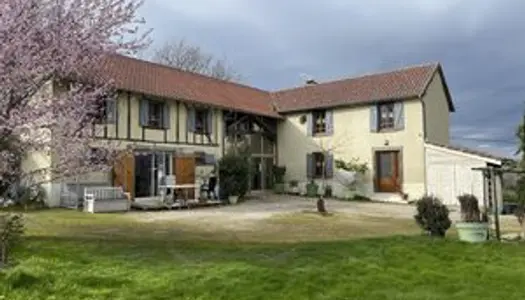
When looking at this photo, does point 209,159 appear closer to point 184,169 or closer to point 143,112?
point 184,169

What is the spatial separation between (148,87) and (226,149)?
5.55 m

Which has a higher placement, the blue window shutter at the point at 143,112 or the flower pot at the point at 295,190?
A: the blue window shutter at the point at 143,112

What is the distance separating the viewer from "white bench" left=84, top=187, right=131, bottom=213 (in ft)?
58.5

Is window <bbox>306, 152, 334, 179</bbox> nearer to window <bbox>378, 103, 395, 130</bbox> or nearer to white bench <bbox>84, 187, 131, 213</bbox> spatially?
window <bbox>378, 103, 395, 130</bbox>

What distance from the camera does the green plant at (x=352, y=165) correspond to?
26.6 m

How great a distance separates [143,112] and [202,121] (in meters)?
3.83

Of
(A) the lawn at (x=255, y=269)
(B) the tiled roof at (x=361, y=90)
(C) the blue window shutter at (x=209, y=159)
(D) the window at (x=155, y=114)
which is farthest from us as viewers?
(B) the tiled roof at (x=361, y=90)

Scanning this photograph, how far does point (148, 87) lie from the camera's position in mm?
22172

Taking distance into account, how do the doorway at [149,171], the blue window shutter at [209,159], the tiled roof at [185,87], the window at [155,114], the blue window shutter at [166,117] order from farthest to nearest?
the blue window shutter at [209,159] → the blue window shutter at [166,117] → the window at [155,114] → the tiled roof at [185,87] → the doorway at [149,171]

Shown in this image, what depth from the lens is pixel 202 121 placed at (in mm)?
25109

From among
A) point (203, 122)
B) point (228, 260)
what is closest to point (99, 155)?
point (228, 260)

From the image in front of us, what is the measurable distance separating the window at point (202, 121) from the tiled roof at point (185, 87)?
0.61 meters

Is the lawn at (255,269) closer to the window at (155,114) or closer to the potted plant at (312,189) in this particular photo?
the window at (155,114)

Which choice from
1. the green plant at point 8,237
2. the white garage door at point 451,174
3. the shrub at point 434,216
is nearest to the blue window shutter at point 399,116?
the white garage door at point 451,174
